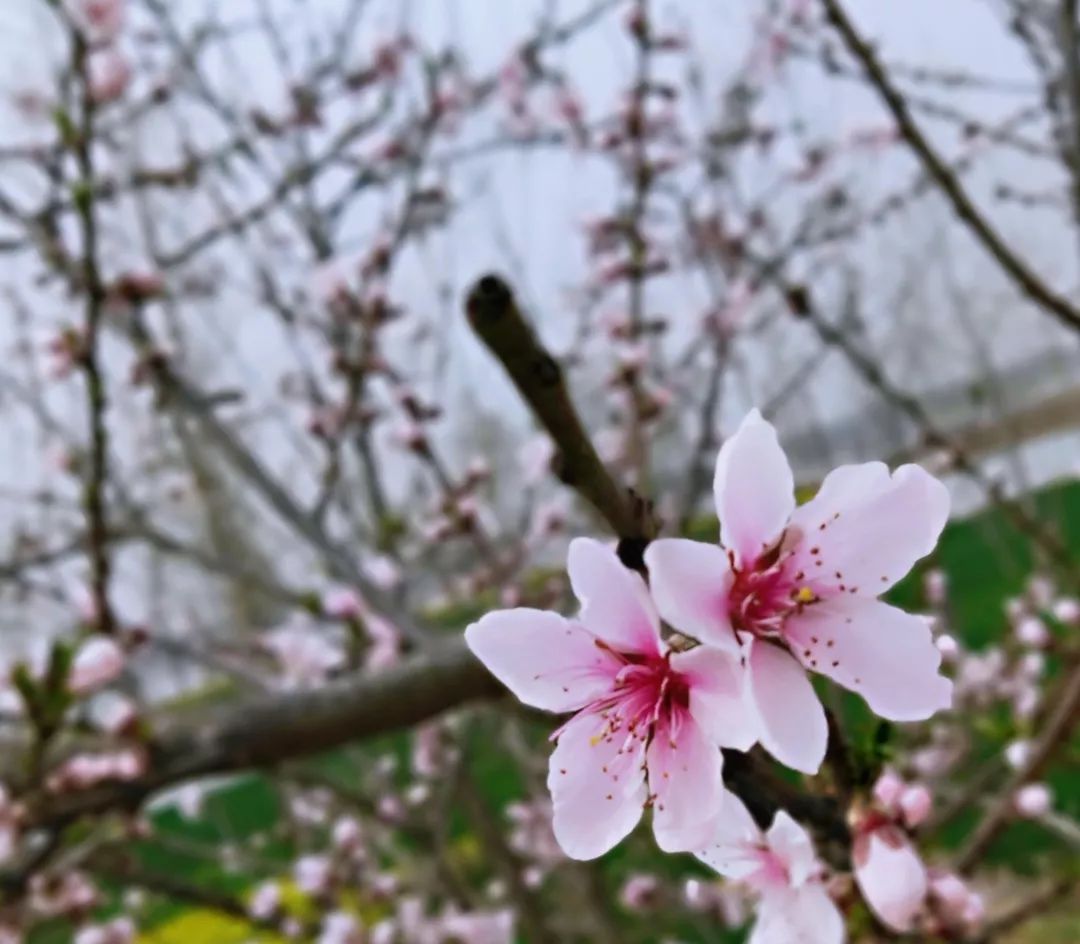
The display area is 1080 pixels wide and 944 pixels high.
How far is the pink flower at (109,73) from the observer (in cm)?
255

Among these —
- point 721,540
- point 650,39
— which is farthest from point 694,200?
point 721,540

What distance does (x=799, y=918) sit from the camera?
1.51ft

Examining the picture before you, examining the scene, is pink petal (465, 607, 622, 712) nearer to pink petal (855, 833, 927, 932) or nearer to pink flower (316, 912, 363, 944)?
pink petal (855, 833, 927, 932)

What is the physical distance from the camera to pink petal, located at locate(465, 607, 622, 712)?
0.41 metres

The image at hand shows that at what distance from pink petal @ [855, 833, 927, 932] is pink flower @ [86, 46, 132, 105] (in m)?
2.52

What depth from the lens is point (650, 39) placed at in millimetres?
2285

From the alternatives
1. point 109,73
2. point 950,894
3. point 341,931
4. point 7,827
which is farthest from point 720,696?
point 109,73

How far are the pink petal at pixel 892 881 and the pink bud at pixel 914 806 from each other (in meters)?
0.07

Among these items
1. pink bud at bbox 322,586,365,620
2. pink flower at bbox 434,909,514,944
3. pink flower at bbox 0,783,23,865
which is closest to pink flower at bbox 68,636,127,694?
pink flower at bbox 0,783,23,865

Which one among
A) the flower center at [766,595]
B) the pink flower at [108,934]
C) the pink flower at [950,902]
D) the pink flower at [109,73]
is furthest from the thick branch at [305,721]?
the pink flower at [109,73]

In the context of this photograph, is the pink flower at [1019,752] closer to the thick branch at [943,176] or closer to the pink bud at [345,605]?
the thick branch at [943,176]

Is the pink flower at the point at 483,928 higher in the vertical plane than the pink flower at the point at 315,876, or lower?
lower

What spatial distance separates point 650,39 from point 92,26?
1305 millimetres

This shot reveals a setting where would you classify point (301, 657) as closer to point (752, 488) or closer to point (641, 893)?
point (641, 893)
